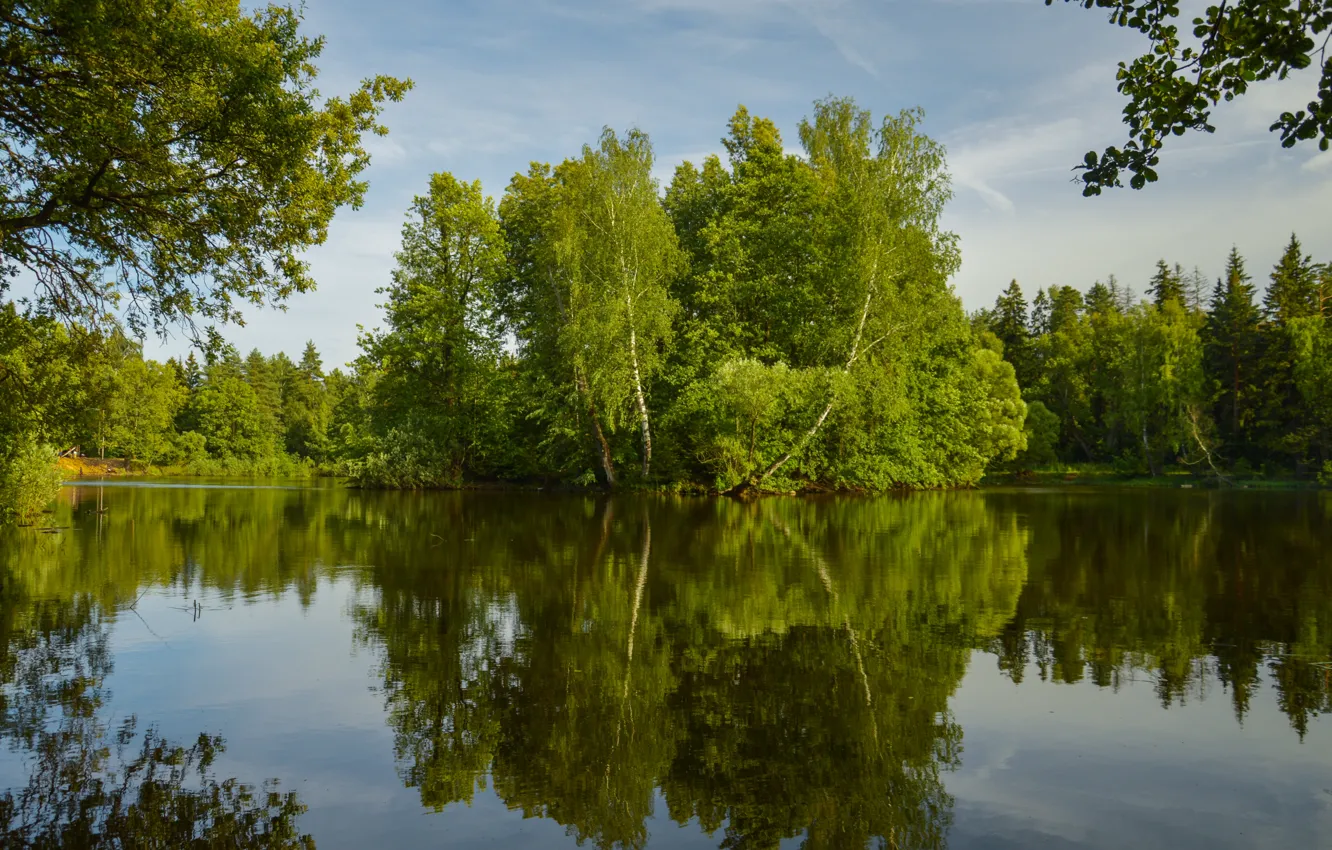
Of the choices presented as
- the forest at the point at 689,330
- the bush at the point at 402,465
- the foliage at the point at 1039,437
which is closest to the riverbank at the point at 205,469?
the forest at the point at 689,330

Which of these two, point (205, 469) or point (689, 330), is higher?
point (689, 330)

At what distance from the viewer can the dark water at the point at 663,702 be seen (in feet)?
17.0

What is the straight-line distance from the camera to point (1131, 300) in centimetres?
10881

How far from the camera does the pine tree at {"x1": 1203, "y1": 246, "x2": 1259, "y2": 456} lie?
206 feet

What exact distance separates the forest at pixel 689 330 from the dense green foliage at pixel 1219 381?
19.4m

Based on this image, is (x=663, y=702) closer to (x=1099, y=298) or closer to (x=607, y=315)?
(x=607, y=315)

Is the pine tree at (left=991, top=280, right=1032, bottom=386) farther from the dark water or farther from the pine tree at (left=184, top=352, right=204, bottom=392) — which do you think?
the pine tree at (left=184, top=352, right=204, bottom=392)

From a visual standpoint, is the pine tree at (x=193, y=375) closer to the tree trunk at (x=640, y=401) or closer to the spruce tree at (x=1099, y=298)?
the tree trunk at (x=640, y=401)

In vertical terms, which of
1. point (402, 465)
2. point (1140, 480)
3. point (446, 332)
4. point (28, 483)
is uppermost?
point (446, 332)

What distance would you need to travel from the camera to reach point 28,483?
22.3 meters

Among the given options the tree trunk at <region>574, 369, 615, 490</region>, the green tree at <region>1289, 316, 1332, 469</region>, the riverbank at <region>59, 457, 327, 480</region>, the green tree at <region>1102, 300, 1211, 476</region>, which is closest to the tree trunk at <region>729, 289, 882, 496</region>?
the tree trunk at <region>574, 369, 615, 490</region>

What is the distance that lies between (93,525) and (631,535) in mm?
15550

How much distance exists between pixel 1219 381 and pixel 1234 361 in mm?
1878

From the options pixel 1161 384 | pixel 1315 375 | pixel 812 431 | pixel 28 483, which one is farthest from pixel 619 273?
pixel 1315 375
